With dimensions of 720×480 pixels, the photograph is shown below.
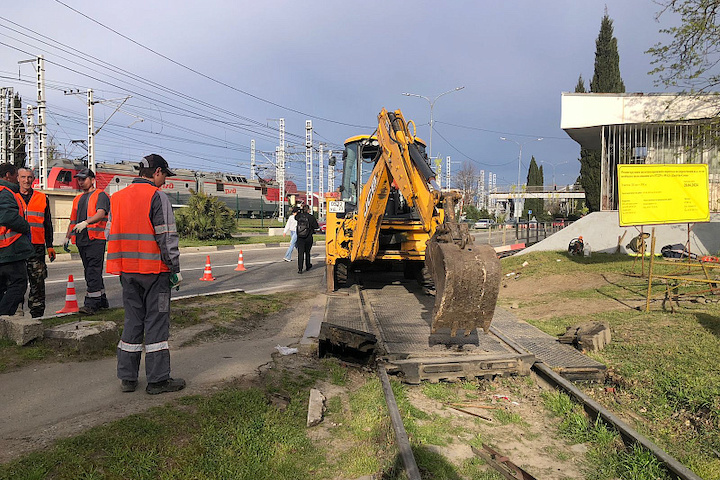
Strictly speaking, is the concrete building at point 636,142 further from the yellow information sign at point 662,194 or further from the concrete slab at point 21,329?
the concrete slab at point 21,329

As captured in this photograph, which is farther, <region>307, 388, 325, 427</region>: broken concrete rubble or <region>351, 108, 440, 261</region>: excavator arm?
<region>351, 108, 440, 261</region>: excavator arm

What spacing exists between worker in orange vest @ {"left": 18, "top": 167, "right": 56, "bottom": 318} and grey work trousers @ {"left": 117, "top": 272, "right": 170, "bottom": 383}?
286cm

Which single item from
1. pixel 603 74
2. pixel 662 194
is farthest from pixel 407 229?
pixel 603 74

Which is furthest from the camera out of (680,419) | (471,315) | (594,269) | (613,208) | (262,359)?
(613,208)

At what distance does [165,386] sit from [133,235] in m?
1.35

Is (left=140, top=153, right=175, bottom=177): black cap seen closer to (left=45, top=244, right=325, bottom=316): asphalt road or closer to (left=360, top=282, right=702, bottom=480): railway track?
(left=360, top=282, right=702, bottom=480): railway track

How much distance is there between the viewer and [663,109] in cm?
1491

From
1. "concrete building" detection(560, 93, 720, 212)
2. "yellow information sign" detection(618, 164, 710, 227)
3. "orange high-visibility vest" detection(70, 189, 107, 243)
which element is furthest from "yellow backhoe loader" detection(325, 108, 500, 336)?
"concrete building" detection(560, 93, 720, 212)

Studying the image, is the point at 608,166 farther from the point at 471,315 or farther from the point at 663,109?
the point at 471,315

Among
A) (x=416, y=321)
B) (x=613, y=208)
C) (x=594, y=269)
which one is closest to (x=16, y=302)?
(x=416, y=321)

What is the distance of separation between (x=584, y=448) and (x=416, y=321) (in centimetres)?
351

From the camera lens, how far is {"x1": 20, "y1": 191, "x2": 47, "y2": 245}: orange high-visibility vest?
6.27 m

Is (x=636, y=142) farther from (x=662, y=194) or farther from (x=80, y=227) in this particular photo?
(x=80, y=227)

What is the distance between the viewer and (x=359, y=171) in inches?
413
